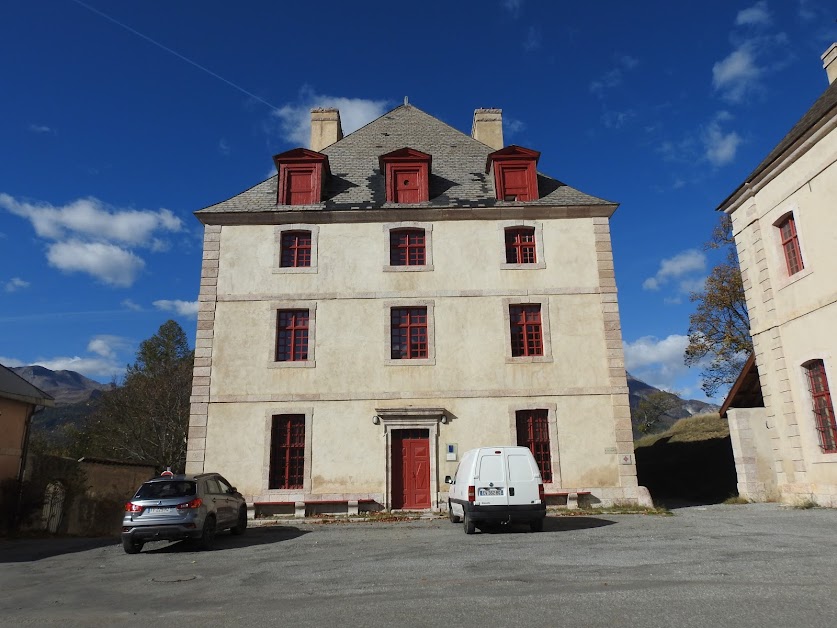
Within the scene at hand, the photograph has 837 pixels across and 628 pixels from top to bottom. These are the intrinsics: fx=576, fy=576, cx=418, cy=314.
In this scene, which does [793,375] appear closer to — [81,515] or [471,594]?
[471,594]

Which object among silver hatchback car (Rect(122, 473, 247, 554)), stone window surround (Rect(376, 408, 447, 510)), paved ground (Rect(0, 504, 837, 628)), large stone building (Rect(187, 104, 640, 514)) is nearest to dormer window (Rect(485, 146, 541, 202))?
large stone building (Rect(187, 104, 640, 514))

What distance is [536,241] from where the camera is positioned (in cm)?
1895

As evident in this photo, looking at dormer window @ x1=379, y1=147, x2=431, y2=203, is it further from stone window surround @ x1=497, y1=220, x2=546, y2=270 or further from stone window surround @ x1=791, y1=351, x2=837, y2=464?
stone window surround @ x1=791, y1=351, x2=837, y2=464

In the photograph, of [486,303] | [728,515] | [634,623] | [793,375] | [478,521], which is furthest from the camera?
[486,303]

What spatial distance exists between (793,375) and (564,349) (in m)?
6.13

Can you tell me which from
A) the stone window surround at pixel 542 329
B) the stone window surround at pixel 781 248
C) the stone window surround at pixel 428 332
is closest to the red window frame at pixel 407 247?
the stone window surround at pixel 428 332

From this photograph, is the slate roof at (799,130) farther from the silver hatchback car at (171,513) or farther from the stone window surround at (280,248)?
the silver hatchback car at (171,513)

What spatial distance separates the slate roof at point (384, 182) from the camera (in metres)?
19.4

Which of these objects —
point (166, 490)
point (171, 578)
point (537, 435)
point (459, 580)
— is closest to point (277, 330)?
point (166, 490)

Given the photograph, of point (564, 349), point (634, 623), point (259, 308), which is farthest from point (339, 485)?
point (634, 623)

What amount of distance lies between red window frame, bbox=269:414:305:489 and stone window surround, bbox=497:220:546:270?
8.04m

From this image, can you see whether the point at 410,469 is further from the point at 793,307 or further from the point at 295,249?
the point at 793,307

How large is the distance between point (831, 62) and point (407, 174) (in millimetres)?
13955

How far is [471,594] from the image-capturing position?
20.8 feet
